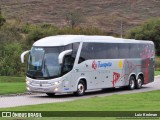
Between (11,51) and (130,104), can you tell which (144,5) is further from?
(130,104)

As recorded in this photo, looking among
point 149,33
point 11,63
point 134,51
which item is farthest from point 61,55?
point 149,33

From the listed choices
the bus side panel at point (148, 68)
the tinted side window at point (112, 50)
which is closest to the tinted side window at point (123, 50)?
the tinted side window at point (112, 50)

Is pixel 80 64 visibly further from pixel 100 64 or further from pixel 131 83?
pixel 131 83

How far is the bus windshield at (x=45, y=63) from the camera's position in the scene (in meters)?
25.8

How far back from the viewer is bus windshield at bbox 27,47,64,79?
2578 centimetres

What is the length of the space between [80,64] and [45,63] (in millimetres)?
2195

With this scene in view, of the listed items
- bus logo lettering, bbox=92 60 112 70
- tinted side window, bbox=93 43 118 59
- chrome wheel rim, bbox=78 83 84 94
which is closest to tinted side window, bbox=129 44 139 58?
tinted side window, bbox=93 43 118 59

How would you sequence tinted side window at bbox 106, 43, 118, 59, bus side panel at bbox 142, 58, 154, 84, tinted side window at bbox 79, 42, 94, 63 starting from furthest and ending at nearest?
1. bus side panel at bbox 142, 58, 154, 84
2. tinted side window at bbox 106, 43, 118, 59
3. tinted side window at bbox 79, 42, 94, 63

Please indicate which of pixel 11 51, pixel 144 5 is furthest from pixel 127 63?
pixel 144 5

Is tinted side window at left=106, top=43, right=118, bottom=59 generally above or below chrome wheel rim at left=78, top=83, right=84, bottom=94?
above

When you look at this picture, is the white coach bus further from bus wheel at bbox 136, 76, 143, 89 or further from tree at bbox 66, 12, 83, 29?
tree at bbox 66, 12, 83, 29

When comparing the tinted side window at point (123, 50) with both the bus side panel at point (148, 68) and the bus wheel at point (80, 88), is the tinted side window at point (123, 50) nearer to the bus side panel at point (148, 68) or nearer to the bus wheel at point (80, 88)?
the bus side panel at point (148, 68)

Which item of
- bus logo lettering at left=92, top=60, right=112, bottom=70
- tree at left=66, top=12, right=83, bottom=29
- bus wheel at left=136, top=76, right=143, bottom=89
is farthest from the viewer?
tree at left=66, top=12, right=83, bottom=29

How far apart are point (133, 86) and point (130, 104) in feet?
45.1
